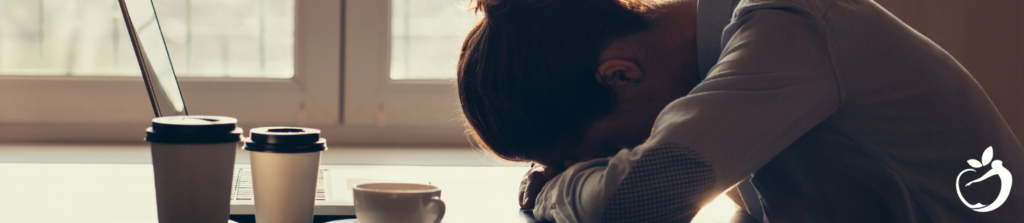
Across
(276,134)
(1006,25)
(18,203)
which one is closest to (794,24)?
(276,134)

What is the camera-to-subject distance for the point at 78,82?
1.54 metres

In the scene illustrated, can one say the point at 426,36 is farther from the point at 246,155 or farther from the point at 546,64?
the point at 546,64

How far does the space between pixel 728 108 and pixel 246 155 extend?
3.18ft

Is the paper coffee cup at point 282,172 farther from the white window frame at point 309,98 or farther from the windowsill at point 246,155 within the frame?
the white window frame at point 309,98

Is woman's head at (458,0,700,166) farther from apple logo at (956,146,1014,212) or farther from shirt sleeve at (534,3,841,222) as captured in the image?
apple logo at (956,146,1014,212)

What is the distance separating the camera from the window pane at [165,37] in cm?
155

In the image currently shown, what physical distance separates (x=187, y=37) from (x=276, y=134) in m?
1.10

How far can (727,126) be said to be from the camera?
1.82 ft

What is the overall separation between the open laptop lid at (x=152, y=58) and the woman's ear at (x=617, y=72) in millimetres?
460

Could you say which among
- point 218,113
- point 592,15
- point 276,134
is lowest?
point 218,113

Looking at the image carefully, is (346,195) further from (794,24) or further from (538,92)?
(794,24)

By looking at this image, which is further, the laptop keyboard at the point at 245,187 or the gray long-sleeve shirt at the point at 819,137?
the laptop keyboard at the point at 245,187

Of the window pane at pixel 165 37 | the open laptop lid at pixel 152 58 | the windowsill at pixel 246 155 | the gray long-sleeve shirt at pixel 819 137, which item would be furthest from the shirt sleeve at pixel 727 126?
the window pane at pixel 165 37

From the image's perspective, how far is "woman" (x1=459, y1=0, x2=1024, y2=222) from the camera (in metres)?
0.57
